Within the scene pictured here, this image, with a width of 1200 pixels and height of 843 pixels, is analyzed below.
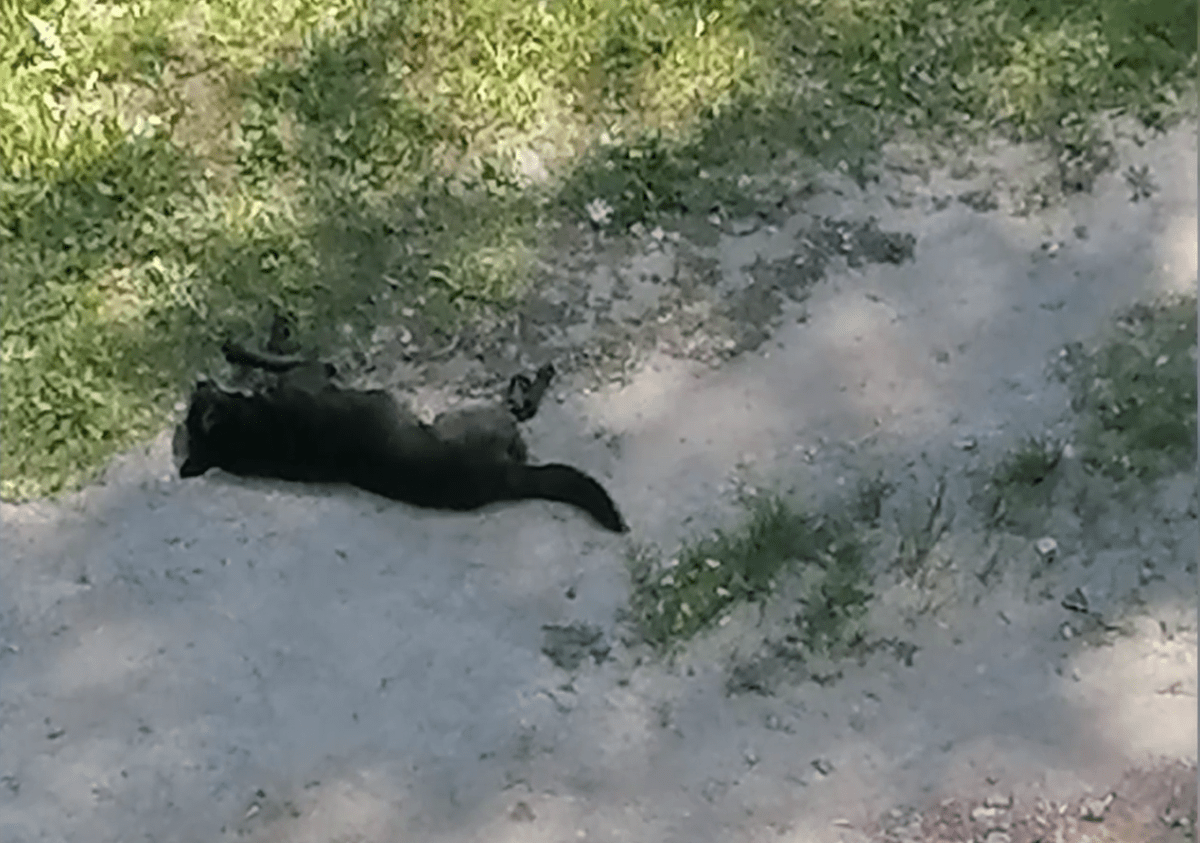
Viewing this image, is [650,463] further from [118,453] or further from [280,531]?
[118,453]

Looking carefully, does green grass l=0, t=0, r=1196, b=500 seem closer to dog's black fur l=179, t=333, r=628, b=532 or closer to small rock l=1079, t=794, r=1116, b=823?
dog's black fur l=179, t=333, r=628, b=532

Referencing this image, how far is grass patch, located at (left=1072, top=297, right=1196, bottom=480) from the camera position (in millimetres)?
3760

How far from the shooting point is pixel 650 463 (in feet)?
12.6

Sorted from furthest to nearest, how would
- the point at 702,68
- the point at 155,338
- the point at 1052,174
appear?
1. the point at 702,68
2. the point at 1052,174
3. the point at 155,338

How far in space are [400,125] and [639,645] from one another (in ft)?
6.55

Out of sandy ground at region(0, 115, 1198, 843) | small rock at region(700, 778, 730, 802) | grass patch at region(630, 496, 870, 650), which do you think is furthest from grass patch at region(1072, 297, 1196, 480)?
small rock at region(700, 778, 730, 802)

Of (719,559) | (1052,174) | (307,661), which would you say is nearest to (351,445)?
(307,661)

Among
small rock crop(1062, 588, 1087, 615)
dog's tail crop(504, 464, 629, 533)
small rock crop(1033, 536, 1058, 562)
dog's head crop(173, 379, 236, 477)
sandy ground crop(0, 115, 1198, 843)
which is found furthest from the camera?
dog's head crop(173, 379, 236, 477)

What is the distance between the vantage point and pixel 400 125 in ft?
15.6

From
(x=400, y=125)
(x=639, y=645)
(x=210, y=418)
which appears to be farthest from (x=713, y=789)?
(x=400, y=125)

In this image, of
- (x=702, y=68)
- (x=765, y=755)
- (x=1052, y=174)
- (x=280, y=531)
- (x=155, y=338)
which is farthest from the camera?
(x=702, y=68)

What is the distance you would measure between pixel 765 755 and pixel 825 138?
2.18 metres

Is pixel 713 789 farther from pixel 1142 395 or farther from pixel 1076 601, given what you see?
pixel 1142 395

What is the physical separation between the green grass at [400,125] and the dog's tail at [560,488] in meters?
0.67
